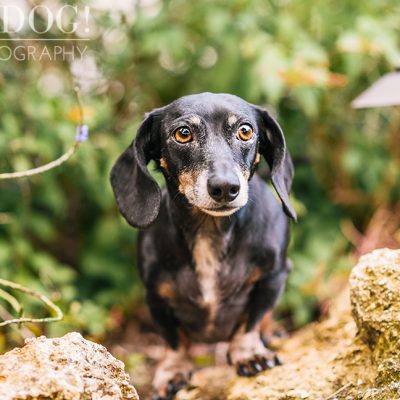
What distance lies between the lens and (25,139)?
3736 millimetres

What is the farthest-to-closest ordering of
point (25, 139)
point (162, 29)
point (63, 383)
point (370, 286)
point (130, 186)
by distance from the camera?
point (162, 29) < point (25, 139) < point (130, 186) < point (370, 286) < point (63, 383)

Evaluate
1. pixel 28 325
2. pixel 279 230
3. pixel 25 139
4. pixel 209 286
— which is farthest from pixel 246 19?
pixel 28 325

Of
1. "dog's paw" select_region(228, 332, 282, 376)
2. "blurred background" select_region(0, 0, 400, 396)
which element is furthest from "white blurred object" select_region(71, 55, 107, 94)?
"dog's paw" select_region(228, 332, 282, 376)

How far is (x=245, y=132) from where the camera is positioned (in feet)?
7.64

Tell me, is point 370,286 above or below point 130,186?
below

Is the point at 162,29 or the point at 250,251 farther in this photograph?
the point at 162,29

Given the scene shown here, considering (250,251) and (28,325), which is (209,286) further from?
(28,325)

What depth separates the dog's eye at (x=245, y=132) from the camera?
2316 mm

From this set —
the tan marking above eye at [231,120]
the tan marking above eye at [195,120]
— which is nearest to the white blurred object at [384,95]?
the tan marking above eye at [231,120]

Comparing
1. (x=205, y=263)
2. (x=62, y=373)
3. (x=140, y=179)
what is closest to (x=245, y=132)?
(x=140, y=179)

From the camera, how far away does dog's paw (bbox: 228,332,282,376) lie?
101 inches

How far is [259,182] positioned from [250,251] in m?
0.36

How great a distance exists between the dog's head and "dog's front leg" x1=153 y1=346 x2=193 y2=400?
2.34 feet

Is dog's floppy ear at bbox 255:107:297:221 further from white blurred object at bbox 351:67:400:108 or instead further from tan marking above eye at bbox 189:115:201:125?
white blurred object at bbox 351:67:400:108
